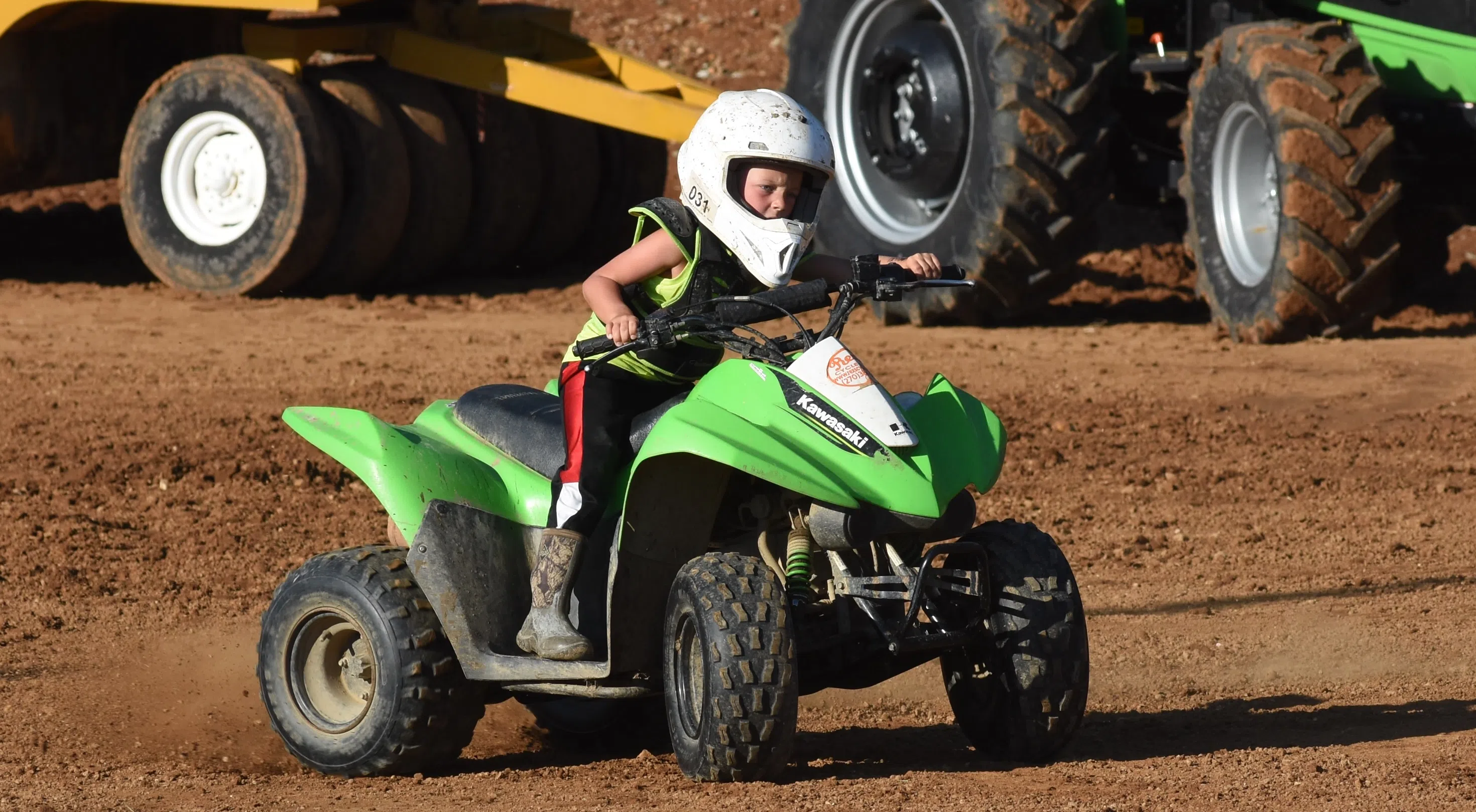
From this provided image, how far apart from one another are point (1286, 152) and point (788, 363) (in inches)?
251

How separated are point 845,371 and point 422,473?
4.24 ft

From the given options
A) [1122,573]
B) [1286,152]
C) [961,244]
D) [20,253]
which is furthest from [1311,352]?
[20,253]

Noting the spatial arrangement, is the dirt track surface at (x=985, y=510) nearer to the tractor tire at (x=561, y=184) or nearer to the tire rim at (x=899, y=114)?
the tire rim at (x=899, y=114)

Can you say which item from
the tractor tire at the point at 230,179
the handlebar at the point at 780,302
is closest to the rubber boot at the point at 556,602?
the handlebar at the point at 780,302

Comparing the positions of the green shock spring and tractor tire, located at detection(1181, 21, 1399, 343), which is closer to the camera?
the green shock spring

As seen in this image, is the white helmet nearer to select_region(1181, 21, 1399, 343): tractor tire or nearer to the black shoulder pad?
the black shoulder pad

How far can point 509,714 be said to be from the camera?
21.3 ft

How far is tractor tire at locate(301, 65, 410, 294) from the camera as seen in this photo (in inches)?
525

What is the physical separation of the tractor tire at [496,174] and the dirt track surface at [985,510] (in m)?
1.07

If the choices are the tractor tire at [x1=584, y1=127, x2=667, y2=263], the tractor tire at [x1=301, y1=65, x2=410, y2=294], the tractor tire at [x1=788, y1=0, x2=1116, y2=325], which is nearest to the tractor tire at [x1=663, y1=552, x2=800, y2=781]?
the tractor tire at [x1=788, y1=0, x2=1116, y2=325]

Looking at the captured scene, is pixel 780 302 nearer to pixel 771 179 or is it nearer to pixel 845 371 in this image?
pixel 845 371

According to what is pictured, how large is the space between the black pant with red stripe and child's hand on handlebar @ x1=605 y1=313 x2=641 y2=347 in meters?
0.33

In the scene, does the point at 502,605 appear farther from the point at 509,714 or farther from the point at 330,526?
the point at 330,526

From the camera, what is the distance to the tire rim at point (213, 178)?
13375mm
